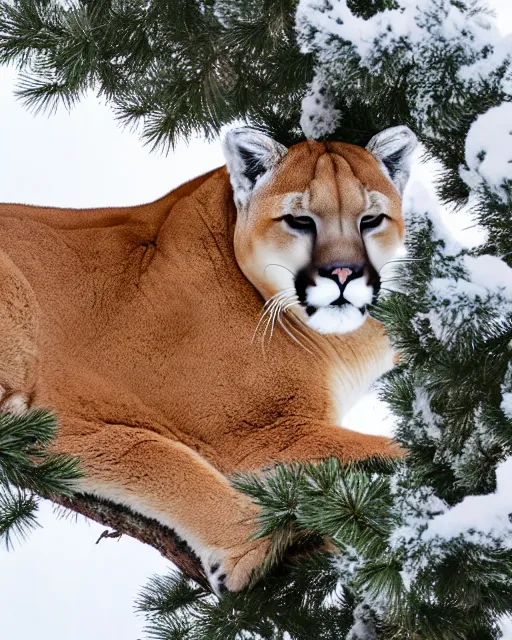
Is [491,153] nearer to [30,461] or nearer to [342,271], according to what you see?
[342,271]

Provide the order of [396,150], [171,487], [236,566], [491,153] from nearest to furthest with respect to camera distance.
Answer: [491,153]
[236,566]
[171,487]
[396,150]

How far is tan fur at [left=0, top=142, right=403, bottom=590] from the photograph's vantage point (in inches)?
86.5

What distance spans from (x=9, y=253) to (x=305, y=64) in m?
0.95

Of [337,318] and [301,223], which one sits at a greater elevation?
[301,223]

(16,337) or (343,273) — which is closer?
(343,273)

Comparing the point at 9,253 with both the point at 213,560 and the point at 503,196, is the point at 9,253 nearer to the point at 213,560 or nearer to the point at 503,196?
the point at 213,560

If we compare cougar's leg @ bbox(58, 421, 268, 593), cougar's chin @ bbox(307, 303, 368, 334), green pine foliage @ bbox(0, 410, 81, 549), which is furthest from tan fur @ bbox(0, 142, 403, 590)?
green pine foliage @ bbox(0, 410, 81, 549)

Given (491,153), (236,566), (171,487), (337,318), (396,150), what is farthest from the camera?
(396,150)

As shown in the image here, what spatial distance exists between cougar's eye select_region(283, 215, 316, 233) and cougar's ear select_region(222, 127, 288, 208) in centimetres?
19

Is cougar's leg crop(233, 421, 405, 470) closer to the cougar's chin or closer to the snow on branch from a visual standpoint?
the cougar's chin

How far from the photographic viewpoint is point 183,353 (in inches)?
96.0

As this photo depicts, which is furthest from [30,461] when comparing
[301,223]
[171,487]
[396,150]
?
[396,150]

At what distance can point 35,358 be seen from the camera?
2.36 m

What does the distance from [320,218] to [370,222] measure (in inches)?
5.6
